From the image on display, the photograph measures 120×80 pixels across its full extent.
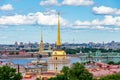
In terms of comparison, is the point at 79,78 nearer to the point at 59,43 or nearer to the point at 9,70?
the point at 9,70

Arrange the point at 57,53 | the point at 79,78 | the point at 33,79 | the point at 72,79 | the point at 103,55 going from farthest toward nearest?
the point at 103,55 → the point at 57,53 → the point at 33,79 → the point at 79,78 → the point at 72,79

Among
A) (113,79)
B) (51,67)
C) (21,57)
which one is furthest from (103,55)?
(113,79)

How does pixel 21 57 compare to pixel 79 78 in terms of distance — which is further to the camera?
pixel 21 57

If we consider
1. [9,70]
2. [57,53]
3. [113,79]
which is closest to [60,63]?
[57,53]

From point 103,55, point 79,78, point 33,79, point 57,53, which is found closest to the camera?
point 79,78

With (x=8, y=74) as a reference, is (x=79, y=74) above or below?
below

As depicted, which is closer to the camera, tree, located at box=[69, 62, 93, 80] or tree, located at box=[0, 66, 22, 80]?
tree, located at box=[0, 66, 22, 80]

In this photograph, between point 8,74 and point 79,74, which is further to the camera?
point 79,74

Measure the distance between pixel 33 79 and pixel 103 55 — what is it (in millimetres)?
95230

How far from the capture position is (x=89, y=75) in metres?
32.3

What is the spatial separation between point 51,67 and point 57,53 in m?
1.90

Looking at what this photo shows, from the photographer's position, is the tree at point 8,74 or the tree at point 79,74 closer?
the tree at point 8,74

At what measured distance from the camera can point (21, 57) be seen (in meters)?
141

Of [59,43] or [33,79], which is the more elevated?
[59,43]
